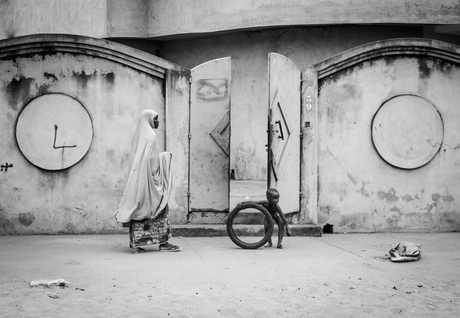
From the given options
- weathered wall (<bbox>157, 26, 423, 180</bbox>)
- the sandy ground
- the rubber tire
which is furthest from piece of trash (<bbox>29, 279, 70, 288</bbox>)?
weathered wall (<bbox>157, 26, 423, 180</bbox>)

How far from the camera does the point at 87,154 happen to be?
33.1ft

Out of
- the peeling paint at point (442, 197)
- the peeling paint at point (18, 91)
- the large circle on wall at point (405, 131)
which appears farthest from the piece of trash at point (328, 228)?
the peeling paint at point (18, 91)

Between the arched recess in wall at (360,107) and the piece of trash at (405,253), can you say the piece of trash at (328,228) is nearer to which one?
the arched recess in wall at (360,107)

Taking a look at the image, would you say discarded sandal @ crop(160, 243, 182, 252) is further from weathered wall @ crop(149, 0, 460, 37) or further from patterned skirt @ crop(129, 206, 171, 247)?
weathered wall @ crop(149, 0, 460, 37)

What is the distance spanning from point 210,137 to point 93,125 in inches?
73.5

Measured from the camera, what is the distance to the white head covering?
27.3ft

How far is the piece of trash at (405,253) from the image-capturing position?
788 centimetres

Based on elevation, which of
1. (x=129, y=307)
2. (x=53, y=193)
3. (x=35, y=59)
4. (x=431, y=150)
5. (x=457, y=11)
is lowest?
(x=129, y=307)

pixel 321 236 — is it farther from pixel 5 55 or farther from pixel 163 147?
pixel 5 55

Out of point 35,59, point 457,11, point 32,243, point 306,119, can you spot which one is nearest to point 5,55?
point 35,59

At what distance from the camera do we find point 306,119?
10.4m

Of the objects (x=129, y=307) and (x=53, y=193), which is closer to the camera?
(x=129, y=307)

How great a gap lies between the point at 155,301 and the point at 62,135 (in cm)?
495

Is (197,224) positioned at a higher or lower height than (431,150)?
lower
